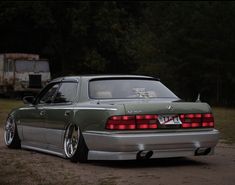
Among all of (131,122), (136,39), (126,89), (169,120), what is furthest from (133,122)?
(136,39)

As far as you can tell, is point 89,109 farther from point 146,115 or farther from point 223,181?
point 223,181

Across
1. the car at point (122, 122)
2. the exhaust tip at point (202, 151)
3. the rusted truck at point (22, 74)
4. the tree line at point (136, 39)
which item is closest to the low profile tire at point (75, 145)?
the car at point (122, 122)

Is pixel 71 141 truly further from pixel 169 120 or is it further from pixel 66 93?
pixel 169 120

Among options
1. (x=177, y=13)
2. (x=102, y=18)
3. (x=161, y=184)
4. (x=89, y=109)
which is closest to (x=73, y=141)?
(x=89, y=109)

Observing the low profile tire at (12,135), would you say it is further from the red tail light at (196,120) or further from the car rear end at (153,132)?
the red tail light at (196,120)

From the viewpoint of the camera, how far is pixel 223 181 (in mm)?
8422

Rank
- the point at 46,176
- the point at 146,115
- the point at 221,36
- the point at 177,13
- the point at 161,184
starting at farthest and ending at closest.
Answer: the point at 177,13 < the point at 221,36 < the point at 146,115 < the point at 46,176 < the point at 161,184

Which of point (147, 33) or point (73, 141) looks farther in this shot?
point (147, 33)

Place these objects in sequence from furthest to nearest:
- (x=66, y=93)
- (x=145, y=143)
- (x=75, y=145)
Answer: (x=66, y=93) → (x=75, y=145) → (x=145, y=143)

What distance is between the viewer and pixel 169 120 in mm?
9703

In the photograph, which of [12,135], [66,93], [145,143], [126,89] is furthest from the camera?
[12,135]

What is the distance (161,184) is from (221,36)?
31.5 meters

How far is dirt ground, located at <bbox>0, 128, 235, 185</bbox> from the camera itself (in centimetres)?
840

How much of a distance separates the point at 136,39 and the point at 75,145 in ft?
128
